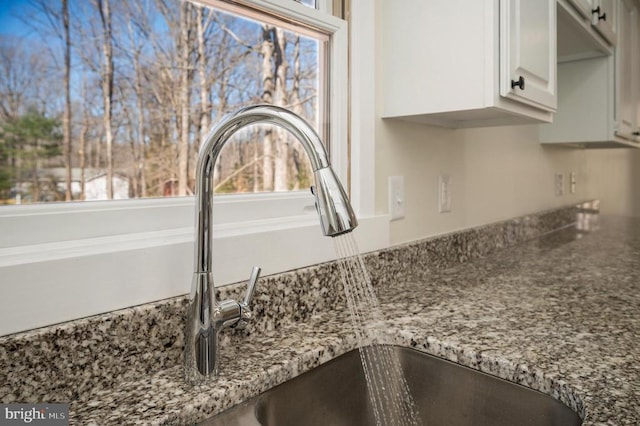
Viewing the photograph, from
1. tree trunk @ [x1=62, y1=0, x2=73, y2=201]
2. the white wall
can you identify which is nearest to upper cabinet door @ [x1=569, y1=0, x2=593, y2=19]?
the white wall

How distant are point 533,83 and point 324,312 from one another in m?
0.74

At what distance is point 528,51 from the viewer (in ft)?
3.38

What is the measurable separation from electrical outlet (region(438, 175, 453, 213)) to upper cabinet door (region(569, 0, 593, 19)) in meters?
0.61

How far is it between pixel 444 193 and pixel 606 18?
1.00 metres

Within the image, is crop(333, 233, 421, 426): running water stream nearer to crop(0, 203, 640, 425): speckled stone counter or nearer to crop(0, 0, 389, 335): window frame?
crop(0, 203, 640, 425): speckled stone counter

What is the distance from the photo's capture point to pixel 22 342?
0.53 meters

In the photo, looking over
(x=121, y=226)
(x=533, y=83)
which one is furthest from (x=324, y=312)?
(x=533, y=83)

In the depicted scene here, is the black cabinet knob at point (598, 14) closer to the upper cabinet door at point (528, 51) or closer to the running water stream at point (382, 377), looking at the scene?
the upper cabinet door at point (528, 51)

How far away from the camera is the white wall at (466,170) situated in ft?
3.94

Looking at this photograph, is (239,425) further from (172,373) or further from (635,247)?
(635,247)

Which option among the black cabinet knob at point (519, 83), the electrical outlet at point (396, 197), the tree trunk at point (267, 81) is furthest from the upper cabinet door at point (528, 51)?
the tree trunk at point (267, 81)

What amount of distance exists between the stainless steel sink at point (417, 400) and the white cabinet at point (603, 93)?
173 cm

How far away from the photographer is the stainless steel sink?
2.16 feet

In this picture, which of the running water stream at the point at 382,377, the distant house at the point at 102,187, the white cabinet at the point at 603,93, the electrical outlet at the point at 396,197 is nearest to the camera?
the running water stream at the point at 382,377
